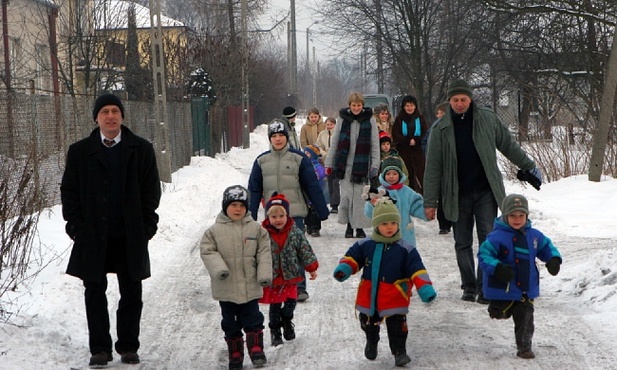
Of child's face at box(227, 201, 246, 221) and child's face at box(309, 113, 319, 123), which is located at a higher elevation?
child's face at box(309, 113, 319, 123)

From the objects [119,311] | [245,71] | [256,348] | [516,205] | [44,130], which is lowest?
[256,348]

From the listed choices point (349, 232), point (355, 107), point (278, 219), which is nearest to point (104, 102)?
point (278, 219)

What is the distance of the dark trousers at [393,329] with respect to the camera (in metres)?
6.35

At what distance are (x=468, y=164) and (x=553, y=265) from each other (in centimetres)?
207

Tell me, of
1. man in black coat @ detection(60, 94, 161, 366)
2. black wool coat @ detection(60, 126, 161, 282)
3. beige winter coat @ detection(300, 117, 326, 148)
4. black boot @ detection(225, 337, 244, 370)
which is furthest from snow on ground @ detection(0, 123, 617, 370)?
beige winter coat @ detection(300, 117, 326, 148)

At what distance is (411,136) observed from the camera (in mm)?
14945

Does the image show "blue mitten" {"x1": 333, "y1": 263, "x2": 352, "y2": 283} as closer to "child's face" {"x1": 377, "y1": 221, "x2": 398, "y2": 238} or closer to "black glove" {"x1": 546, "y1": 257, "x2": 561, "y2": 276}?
"child's face" {"x1": 377, "y1": 221, "x2": 398, "y2": 238}

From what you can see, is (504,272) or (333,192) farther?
(333,192)

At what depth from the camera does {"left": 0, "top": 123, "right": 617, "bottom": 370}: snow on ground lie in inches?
255

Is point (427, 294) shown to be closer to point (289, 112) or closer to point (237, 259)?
point (237, 259)

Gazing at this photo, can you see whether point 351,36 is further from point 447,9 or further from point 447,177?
point 447,177

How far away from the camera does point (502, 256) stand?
660 cm

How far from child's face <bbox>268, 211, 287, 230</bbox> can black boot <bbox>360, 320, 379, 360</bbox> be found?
1.14 m

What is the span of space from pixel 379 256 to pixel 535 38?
65.1 feet
